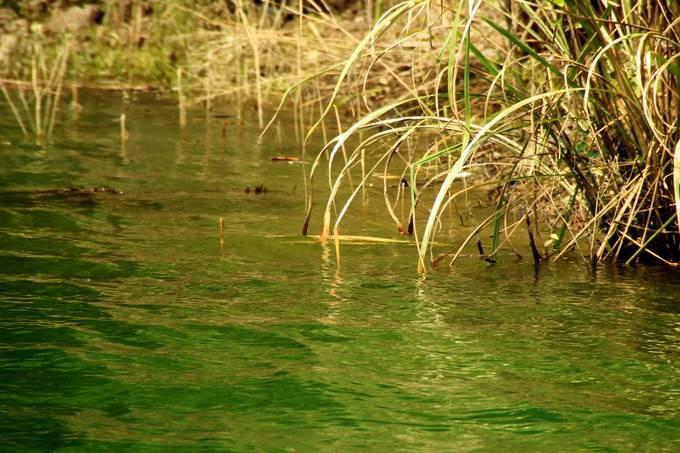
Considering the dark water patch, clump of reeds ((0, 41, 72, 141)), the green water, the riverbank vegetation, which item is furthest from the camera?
clump of reeds ((0, 41, 72, 141))

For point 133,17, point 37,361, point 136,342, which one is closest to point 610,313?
point 136,342

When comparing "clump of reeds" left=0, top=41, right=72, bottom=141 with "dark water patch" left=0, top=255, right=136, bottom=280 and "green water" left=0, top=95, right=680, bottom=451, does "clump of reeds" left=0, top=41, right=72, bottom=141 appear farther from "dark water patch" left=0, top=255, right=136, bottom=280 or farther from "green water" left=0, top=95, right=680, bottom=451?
"dark water patch" left=0, top=255, right=136, bottom=280

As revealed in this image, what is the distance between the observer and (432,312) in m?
3.01

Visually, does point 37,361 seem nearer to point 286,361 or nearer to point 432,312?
point 286,361

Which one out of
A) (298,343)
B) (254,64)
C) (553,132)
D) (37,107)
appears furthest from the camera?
(254,64)

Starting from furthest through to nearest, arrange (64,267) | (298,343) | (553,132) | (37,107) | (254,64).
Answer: (254,64)
(37,107)
(64,267)
(553,132)
(298,343)

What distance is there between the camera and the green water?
220 centimetres

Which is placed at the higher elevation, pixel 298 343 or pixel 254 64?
pixel 254 64

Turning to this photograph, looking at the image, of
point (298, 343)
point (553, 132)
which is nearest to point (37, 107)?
point (553, 132)

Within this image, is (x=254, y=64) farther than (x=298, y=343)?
Yes

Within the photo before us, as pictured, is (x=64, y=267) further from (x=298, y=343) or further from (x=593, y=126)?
(x=593, y=126)

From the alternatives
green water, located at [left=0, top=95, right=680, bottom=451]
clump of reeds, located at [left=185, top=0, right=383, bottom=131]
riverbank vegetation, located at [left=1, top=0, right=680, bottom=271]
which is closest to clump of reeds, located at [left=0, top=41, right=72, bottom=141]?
clump of reeds, located at [left=185, top=0, right=383, bottom=131]

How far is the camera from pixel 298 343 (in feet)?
8.94

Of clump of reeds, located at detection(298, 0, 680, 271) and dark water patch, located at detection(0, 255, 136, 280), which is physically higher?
clump of reeds, located at detection(298, 0, 680, 271)
